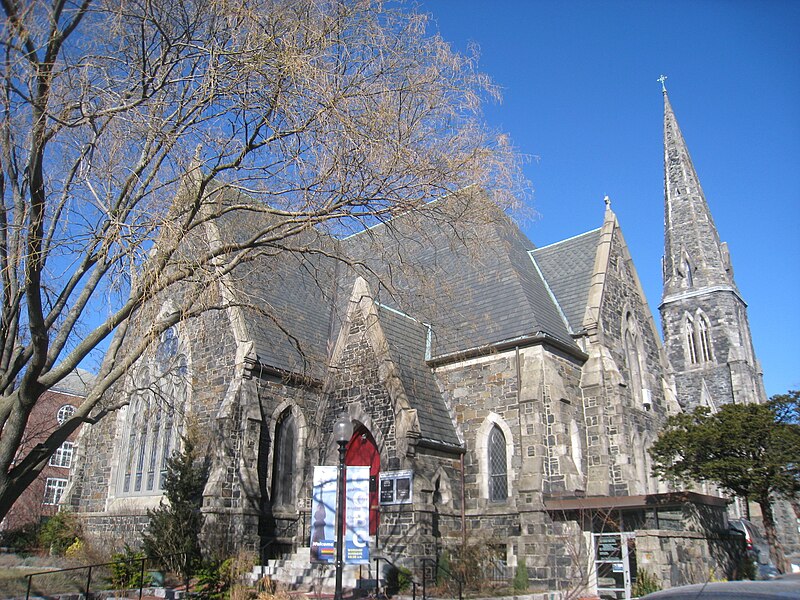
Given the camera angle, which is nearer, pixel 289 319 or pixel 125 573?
pixel 125 573

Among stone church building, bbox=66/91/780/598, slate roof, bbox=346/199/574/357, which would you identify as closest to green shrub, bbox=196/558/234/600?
stone church building, bbox=66/91/780/598

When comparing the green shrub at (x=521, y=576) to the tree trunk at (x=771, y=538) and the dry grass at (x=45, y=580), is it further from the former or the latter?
the dry grass at (x=45, y=580)

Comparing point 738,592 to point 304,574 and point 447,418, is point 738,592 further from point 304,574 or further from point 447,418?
point 447,418

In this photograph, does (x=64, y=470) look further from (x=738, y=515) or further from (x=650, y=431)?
(x=738, y=515)

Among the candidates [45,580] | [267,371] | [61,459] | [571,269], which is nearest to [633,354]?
[571,269]

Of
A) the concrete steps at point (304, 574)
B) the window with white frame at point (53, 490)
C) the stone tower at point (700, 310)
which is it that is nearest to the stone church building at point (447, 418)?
the concrete steps at point (304, 574)

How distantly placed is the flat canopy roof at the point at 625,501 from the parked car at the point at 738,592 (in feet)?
34.6

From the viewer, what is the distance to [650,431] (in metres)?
20.2

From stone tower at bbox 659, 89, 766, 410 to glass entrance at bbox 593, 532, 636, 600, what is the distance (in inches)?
1476

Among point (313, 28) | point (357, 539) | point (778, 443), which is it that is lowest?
point (357, 539)

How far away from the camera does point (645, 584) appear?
13188 millimetres

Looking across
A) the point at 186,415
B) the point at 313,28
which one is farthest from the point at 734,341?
the point at 313,28

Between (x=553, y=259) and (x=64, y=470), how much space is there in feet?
114

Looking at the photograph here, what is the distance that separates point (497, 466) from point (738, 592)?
14451mm
